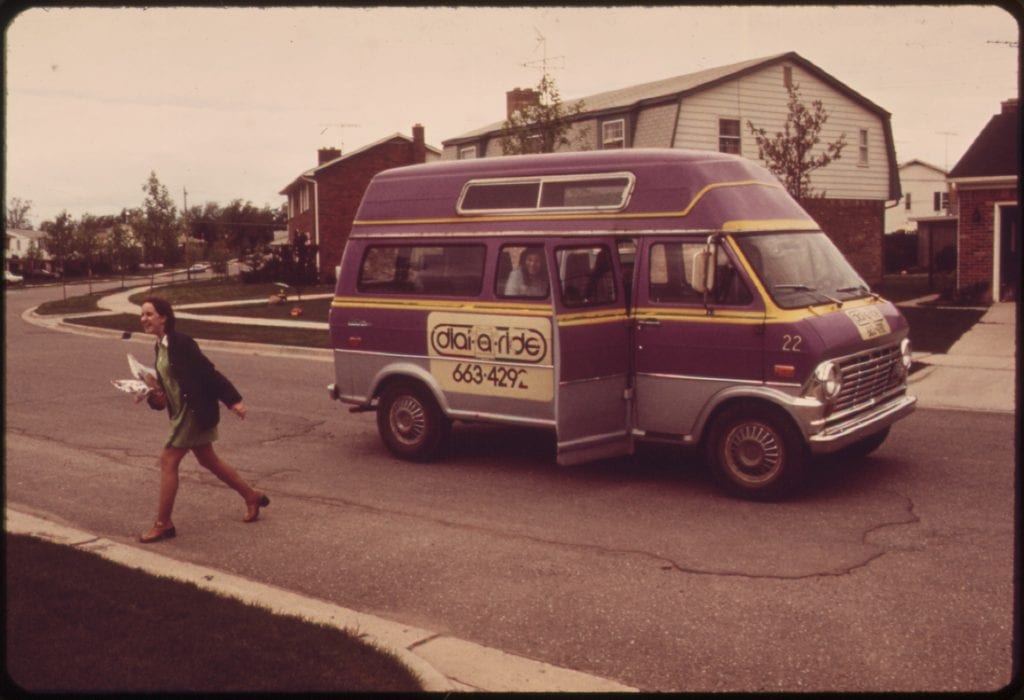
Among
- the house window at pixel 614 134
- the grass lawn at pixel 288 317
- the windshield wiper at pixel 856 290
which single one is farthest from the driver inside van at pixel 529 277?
the house window at pixel 614 134

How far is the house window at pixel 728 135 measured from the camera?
94.8ft

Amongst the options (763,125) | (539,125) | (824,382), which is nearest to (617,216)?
(824,382)

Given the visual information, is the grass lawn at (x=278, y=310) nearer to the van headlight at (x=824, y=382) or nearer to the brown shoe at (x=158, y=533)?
the brown shoe at (x=158, y=533)

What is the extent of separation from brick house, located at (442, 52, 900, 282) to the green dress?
20768 mm

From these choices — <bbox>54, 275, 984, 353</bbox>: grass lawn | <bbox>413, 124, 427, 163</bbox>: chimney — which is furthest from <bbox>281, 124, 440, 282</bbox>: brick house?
<bbox>54, 275, 984, 353</bbox>: grass lawn

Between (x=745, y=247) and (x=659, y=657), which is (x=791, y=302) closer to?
(x=745, y=247)

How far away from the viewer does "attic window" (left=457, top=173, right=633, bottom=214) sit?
856 centimetres

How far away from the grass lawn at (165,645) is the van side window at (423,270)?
4.19 m

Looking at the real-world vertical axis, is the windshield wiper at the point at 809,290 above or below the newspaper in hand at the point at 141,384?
above

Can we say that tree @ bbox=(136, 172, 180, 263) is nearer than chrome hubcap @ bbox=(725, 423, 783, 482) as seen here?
No

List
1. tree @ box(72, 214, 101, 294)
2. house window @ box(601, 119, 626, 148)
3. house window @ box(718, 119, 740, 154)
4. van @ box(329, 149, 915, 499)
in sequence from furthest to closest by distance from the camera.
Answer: tree @ box(72, 214, 101, 294) → house window @ box(601, 119, 626, 148) → house window @ box(718, 119, 740, 154) → van @ box(329, 149, 915, 499)

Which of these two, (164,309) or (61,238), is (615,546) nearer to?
(164,309)

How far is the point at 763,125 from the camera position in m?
29.5

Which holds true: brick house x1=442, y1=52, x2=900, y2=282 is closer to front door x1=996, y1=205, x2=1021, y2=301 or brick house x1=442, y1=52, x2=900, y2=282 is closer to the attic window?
front door x1=996, y1=205, x2=1021, y2=301
